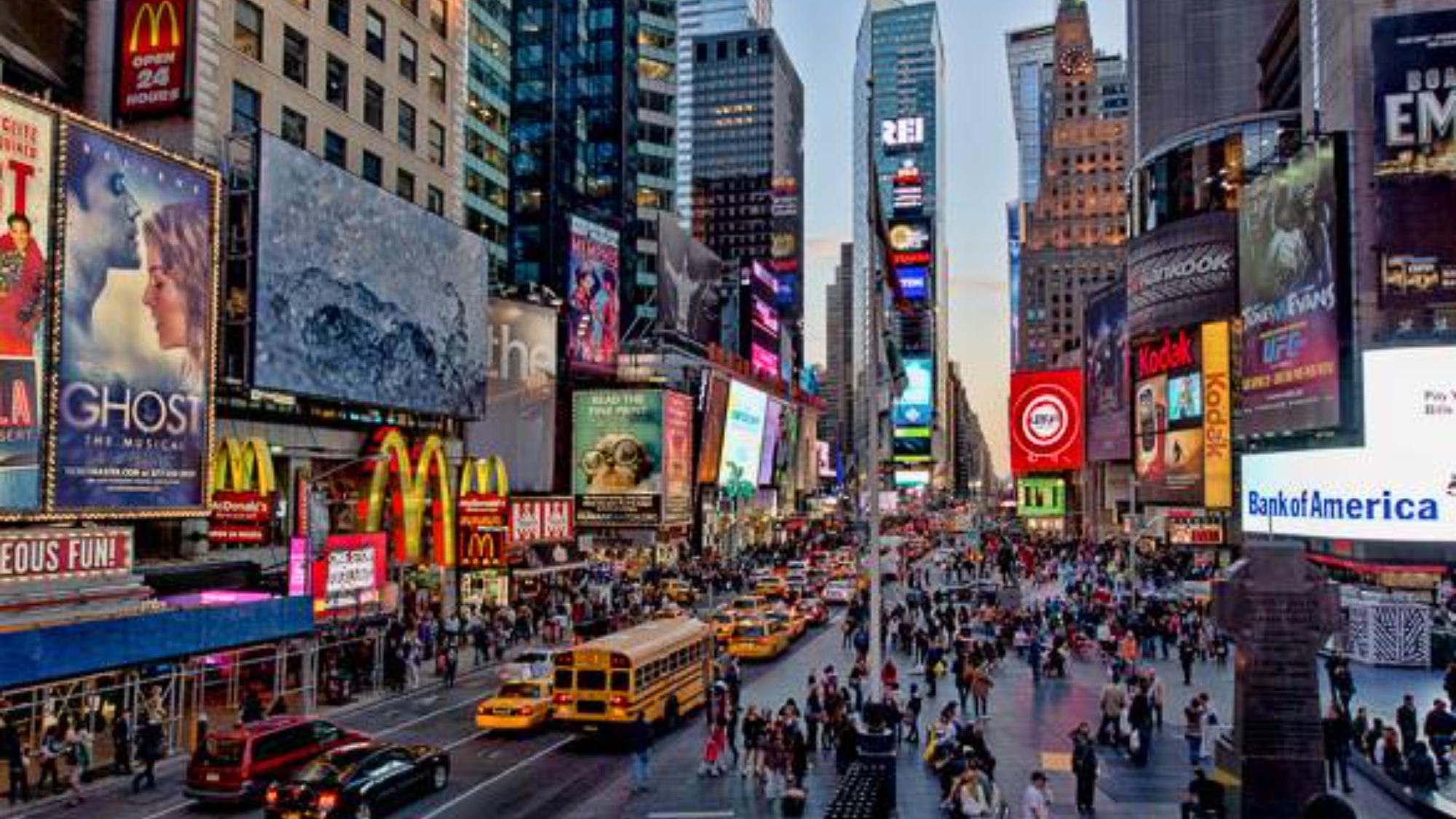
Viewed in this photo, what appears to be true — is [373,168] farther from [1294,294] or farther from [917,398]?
[917,398]

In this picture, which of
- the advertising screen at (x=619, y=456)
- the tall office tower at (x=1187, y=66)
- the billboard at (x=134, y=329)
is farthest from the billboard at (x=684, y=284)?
the billboard at (x=134, y=329)

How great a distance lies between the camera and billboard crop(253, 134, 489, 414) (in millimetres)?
40062

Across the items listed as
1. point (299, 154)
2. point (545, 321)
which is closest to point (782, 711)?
point (299, 154)

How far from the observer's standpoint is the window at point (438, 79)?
5553 cm

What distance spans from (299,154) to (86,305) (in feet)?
36.5

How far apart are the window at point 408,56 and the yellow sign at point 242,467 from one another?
794 inches

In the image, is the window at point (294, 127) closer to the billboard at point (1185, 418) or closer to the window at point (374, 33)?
the window at point (374, 33)

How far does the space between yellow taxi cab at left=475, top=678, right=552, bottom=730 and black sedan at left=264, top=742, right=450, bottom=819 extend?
5606 mm

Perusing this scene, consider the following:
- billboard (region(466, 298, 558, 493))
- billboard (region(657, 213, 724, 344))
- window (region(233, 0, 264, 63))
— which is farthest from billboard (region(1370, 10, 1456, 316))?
billboard (region(657, 213, 724, 344))

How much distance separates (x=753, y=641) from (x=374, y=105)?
1022 inches

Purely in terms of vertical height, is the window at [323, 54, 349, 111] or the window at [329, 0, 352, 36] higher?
the window at [329, 0, 352, 36]

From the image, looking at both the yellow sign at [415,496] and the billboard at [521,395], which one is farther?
the billboard at [521,395]

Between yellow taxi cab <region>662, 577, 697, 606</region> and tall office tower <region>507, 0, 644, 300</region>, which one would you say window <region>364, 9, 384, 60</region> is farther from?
tall office tower <region>507, 0, 644, 300</region>

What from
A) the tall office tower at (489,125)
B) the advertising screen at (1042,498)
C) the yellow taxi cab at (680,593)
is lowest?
the yellow taxi cab at (680,593)
